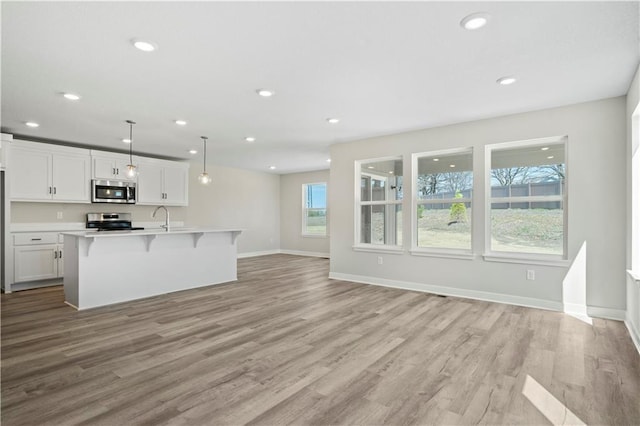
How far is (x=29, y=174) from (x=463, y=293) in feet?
23.5

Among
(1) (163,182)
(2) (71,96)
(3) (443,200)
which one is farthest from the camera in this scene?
(1) (163,182)

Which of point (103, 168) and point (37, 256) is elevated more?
point (103, 168)

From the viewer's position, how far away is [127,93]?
3682mm

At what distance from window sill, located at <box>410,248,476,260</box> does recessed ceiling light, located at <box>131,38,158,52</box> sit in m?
4.30

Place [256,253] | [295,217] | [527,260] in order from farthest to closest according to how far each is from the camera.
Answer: [295,217] < [256,253] < [527,260]

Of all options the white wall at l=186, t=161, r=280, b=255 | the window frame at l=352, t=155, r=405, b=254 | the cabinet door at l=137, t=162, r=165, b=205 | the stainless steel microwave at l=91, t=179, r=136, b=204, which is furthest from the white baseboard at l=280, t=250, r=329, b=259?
the stainless steel microwave at l=91, t=179, r=136, b=204

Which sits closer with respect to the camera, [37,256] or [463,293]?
[463,293]

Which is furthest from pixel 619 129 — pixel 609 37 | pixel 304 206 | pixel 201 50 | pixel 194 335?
pixel 304 206

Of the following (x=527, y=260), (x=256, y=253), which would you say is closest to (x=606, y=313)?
(x=527, y=260)

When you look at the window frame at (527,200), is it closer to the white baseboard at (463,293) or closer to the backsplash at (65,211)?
the white baseboard at (463,293)

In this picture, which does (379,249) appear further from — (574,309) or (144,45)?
(144,45)

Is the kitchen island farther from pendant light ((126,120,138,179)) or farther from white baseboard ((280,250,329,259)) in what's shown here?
white baseboard ((280,250,329,259))

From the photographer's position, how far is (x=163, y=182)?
7.25 metres

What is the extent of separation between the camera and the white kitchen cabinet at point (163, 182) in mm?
6926
